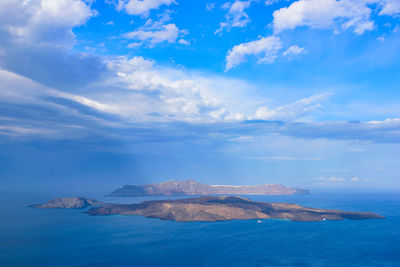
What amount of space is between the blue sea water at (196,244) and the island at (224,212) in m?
18.0

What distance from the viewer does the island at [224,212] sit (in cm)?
16975

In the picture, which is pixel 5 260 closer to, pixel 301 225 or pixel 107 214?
pixel 107 214

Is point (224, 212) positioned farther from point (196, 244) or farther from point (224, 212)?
point (196, 244)

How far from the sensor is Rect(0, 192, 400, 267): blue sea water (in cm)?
8144

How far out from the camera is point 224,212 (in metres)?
178

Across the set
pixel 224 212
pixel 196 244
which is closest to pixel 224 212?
pixel 224 212

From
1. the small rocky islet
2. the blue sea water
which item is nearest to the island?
the small rocky islet

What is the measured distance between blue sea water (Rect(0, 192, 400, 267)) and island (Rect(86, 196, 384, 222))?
1799 centimetres

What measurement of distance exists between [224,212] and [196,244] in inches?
3118

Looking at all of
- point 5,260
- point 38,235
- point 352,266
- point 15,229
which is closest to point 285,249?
point 352,266

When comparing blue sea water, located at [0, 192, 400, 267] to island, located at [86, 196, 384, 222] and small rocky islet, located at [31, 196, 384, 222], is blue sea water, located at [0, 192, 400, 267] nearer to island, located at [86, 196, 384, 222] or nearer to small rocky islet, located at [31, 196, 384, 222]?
island, located at [86, 196, 384, 222]

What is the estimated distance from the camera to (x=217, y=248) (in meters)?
96.4

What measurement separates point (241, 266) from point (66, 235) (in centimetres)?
7749

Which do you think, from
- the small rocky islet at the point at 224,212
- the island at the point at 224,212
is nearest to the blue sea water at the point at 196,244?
the island at the point at 224,212
